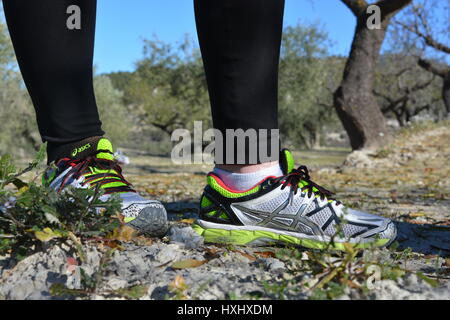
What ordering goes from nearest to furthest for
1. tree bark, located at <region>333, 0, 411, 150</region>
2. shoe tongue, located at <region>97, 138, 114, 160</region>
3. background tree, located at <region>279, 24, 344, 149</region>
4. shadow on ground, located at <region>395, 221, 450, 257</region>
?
shoe tongue, located at <region>97, 138, 114, 160</region>, shadow on ground, located at <region>395, 221, 450, 257</region>, tree bark, located at <region>333, 0, 411, 150</region>, background tree, located at <region>279, 24, 344, 149</region>

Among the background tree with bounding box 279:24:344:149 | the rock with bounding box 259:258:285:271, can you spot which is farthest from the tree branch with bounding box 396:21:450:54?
the rock with bounding box 259:258:285:271

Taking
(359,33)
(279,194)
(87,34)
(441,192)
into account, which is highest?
(359,33)

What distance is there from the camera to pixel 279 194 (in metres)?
1.52

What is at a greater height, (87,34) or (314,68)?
(314,68)

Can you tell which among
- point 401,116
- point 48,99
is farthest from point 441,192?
point 401,116

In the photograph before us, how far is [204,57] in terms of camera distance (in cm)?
146

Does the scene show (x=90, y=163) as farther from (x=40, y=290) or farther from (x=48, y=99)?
(x=40, y=290)

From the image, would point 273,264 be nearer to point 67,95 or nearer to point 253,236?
point 253,236

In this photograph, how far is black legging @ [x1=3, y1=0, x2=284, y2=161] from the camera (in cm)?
137

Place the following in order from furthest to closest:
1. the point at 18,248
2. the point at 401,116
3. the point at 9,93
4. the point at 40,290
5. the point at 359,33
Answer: the point at 401,116 < the point at 9,93 < the point at 359,33 < the point at 18,248 < the point at 40,290

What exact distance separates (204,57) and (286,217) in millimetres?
652

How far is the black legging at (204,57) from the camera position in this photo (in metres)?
1.37

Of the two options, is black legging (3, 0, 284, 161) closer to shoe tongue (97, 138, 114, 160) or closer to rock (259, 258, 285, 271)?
shoe tongue (97, 138, 114, 160)
